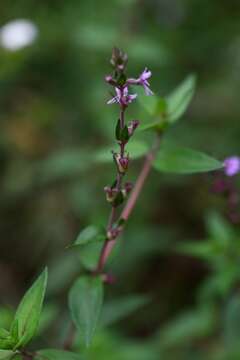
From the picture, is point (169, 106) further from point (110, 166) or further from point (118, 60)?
point (110, 166)

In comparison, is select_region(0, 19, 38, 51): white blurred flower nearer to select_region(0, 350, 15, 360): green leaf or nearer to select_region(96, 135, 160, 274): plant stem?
select_region(96, 135, 160, 274): plant stem

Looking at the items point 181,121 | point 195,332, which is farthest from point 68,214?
point 195,332

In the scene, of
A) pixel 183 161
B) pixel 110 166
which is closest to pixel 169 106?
pixel 183 161

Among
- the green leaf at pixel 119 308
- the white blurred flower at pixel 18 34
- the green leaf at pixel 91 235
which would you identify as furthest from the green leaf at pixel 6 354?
the white blurred flower at pixel 18 34

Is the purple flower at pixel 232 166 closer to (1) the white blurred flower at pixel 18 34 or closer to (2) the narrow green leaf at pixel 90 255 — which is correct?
(2) the narrow green leaf at pixel 90 255

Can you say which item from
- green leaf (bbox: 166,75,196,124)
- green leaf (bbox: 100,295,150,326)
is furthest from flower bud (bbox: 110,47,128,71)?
green leaf (bbox: 100,295,150,326)

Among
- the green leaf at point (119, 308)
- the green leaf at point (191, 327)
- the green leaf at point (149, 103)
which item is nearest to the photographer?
the green leaf at point (149, 103)

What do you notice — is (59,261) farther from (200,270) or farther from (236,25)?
(236,25)

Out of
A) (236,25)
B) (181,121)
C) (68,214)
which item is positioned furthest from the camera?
(236,25)
